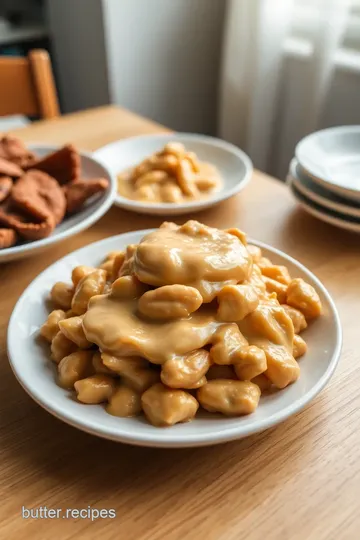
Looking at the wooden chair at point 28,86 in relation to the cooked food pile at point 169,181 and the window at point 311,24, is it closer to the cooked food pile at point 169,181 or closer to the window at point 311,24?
the cooked food pile at point 169,181

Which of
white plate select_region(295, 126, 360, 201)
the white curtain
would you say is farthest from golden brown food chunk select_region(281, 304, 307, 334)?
the white curtain

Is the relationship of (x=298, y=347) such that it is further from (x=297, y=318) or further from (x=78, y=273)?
(x=78, y=273)

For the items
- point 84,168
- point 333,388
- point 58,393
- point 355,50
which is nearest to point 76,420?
point 58,393

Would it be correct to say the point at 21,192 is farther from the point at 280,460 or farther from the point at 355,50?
the point at 355,50

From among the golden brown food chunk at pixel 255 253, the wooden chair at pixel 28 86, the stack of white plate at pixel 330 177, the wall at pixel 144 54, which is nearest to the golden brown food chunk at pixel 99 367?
the golden brown food chunk at pixel 255 253

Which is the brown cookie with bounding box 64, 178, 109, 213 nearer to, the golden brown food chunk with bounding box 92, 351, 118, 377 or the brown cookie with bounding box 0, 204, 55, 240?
the brown cookie with bounding box 0, 204, 55, 240

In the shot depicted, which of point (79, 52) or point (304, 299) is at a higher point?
point (304, 299)

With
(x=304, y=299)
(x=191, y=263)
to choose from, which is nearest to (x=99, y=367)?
(x=191, y=263)
